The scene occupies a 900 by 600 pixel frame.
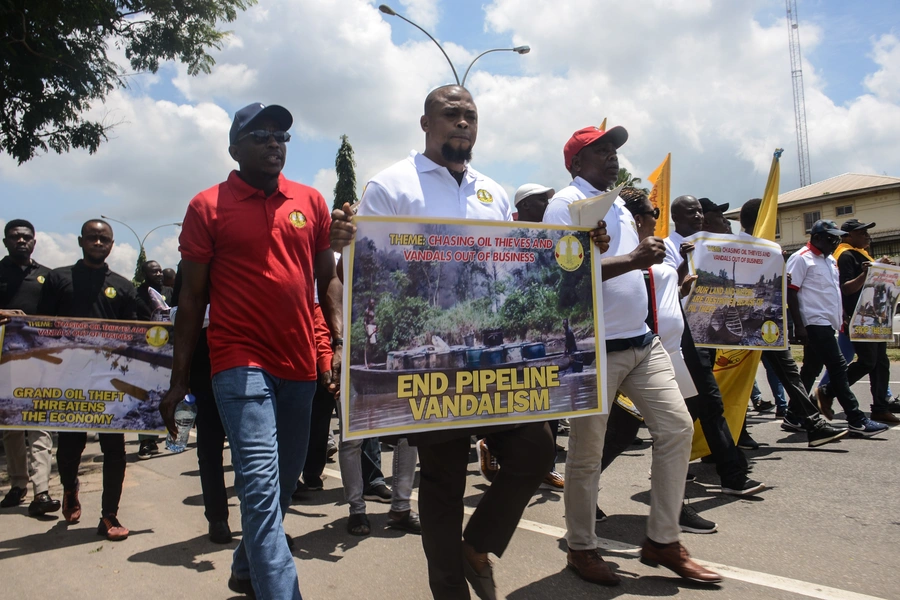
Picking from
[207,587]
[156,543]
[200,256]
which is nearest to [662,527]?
[207,587]

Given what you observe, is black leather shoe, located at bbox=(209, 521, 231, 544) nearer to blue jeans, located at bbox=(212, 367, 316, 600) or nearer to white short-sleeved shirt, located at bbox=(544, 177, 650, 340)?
blue jeans, located at bbox=(212, 367, 316, 600)

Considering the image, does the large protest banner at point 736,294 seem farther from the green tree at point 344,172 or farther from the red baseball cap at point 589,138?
the green tree at point 344,172

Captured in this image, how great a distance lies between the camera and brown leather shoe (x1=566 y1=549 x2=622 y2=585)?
11.0ft

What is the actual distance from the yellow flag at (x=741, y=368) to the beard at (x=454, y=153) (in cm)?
347

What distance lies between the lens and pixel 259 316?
2.99 m

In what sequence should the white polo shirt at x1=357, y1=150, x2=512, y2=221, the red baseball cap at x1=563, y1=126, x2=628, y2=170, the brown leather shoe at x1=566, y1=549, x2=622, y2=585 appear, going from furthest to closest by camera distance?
the red baseball cap at x1=563, y1=126, x2=628, y2=170 < the brown leather shoe at x1=566, y1=549, x2=622, y2=585 < the white polo shirt at x1=357, y1=150, x2=512, y2=221

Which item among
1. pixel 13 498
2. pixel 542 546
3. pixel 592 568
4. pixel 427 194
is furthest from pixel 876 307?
pixel 13 498

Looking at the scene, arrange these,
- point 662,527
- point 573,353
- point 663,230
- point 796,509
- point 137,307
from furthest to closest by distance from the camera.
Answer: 1. point 137,307
2. point 796,509
3. point 663,230
4. point 662,527
5. point 573,353

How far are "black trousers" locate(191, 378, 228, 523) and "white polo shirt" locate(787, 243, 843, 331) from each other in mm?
5826

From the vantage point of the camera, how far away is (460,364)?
2.73 meters

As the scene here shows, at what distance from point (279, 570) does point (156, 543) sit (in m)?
2.21

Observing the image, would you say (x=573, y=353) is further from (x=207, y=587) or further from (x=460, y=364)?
(x=207, y=587)

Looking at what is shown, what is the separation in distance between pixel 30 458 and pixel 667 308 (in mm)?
4794

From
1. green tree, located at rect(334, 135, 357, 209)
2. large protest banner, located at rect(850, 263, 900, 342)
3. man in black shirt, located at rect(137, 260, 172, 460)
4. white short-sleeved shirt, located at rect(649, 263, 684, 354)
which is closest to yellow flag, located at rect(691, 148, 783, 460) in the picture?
white short-sleeved shirt, located at rect(649, 263, 684, 354)
